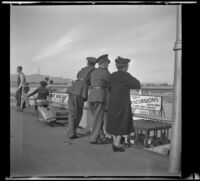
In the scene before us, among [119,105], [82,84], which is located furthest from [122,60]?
[82,84]

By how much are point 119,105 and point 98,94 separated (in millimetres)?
508

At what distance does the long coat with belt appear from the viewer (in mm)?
5529

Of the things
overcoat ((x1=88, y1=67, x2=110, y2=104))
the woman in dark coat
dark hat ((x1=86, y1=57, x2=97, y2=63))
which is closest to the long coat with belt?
the woman in dark coat

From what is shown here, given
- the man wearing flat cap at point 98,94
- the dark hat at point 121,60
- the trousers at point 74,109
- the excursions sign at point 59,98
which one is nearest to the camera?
the dark hat at point 121,60

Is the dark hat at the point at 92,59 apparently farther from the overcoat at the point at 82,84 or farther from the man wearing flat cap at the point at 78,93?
the overcoat at the point at 82,84

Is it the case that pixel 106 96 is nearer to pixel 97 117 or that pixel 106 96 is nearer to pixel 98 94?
pixel 98 94

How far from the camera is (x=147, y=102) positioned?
20.6 feet

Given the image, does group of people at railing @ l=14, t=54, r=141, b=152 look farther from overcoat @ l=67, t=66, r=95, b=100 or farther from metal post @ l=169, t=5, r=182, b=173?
metal post @ l=169, t=5, r=182, b=173

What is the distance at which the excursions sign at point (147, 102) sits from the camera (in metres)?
6.17

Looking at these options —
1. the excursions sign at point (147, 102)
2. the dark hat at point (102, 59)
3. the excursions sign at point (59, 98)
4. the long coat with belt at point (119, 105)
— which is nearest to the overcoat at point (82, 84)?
the dark hat at point (102, 59)

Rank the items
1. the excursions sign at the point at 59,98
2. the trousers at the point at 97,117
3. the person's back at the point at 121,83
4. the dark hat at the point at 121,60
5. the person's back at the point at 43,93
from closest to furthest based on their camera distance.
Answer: the dark hat at the point at 121,60, the person's back at the point at 121,83, the trousers at the point at 97,117, the person's back at the point at 43,93, the excursions sign at the point at 59,98
